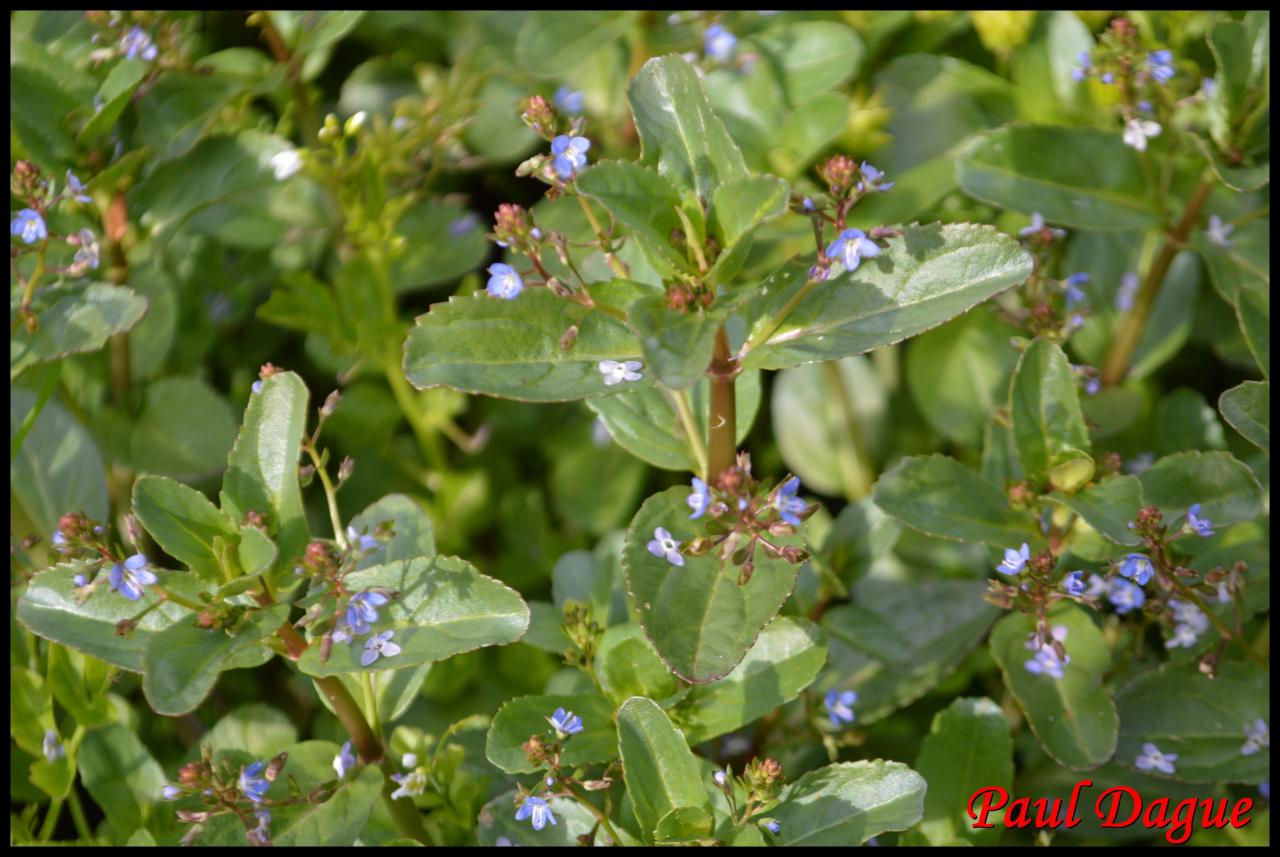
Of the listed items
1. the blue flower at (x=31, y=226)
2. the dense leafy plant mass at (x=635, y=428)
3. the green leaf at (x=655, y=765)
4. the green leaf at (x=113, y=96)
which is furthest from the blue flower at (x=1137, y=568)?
the green leaf at (x=113, y=96)

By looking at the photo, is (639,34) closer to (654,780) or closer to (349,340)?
(349,340)

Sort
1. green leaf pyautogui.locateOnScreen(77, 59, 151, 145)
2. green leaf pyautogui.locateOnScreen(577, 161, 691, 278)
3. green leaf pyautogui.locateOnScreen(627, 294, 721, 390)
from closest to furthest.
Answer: green leaf pyautogui.locateOnScreen(627, 294, 721, 390) → green leaf pyautogui.locateOnScreen(577, 161, 691, 278) → green leaf pyautogui.locateOnScreen(77, 59, 151, 145)

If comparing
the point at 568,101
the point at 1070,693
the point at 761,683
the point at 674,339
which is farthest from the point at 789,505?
the point at 568,101

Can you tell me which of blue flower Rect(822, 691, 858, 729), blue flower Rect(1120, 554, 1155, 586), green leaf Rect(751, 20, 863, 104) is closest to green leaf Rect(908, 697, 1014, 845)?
blue flower Rect(822, 691, 858, 729)

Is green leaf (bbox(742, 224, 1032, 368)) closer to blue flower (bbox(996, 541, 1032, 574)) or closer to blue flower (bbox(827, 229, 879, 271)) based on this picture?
blue flower (bbox(827, 229, 879, 271))

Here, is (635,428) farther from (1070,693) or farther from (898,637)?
(1070,693)

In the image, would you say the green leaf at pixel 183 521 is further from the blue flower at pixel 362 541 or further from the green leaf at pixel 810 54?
the green leaf at pixel 810 54

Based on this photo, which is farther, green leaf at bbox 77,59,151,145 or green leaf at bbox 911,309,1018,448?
green leaf at bbox 911,309,1018,448
